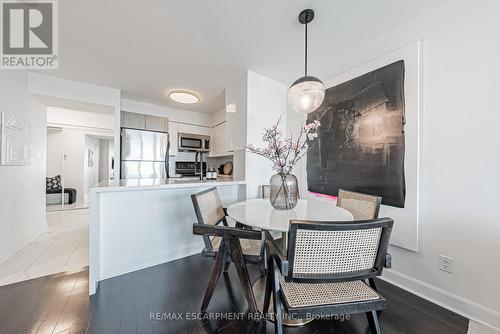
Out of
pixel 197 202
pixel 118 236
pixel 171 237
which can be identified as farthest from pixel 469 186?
pixel 118 236

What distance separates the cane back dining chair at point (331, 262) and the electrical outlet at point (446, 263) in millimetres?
1025

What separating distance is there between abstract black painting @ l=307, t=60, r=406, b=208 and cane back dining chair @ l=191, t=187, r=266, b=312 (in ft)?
4.23

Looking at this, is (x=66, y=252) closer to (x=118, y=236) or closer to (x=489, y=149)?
(x=118, y=236)

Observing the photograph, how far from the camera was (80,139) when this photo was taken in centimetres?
547

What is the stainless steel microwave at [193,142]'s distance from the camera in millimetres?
4324

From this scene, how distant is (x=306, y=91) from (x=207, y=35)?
1.13 m

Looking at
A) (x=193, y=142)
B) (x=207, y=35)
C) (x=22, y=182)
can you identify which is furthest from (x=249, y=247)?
(x=193, y=142)

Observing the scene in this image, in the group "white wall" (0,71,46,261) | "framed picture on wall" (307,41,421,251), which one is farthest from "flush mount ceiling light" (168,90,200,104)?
"framed picture on wall" (307,41,421,251)

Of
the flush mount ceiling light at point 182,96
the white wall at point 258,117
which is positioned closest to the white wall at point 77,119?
the flush mount ceiling light at point 182,96

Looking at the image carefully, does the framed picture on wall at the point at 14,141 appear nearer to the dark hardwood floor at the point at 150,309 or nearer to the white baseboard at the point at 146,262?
the dark hardwood floor at the point at 150,309

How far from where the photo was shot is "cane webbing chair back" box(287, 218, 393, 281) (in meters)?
0.85

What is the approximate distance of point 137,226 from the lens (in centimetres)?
208

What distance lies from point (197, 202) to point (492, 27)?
7.95 feet

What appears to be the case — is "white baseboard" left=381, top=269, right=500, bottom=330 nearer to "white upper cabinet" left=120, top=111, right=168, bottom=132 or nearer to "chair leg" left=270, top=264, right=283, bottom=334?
"chair leg" left=270, top=264, right=283, bottom=334
